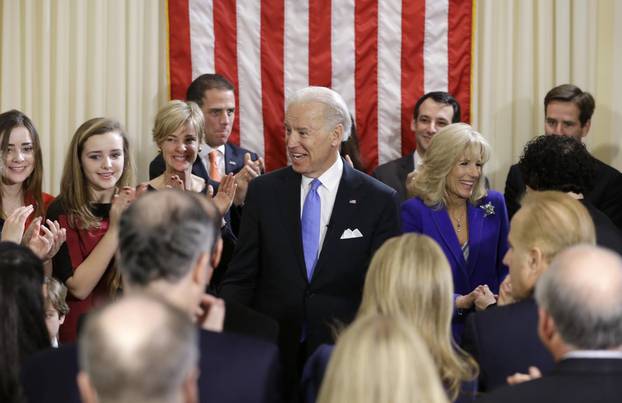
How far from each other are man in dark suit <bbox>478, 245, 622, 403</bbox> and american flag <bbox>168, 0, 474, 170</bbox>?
3948 mm

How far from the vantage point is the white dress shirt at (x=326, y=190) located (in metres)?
4.37

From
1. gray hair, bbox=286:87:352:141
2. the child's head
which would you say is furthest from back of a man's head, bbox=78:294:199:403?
gray hair, bbox=286:87:352:141

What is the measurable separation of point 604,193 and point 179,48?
107 inches

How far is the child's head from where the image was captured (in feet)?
13.1

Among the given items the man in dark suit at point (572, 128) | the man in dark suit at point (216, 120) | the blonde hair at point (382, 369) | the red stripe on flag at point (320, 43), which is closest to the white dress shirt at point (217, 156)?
the man in dark suit at point (216, 120)

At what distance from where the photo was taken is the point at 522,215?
3135mm

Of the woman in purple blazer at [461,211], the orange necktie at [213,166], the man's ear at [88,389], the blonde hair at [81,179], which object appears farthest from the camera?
the orange necktie at [213,166]

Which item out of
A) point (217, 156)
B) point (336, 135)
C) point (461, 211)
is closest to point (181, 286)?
point (336, 135)

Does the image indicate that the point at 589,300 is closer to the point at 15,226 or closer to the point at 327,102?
the point at 327,102

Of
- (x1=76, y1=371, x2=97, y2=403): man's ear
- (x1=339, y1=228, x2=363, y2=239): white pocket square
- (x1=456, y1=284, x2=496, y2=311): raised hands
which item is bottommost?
(x1=456, y1=284, x2=496, y2=311): raised hands

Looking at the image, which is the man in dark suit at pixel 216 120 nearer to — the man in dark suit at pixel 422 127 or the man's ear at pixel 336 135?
the man in dark suit at pixel 422 127

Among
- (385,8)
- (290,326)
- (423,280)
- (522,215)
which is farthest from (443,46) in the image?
(423,280)

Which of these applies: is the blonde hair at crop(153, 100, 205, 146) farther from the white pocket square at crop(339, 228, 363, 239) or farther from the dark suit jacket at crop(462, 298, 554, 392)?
the dark suit jacket at crop(462, 298, 554, 392)

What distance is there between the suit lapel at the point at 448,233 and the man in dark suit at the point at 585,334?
2.36 metres
